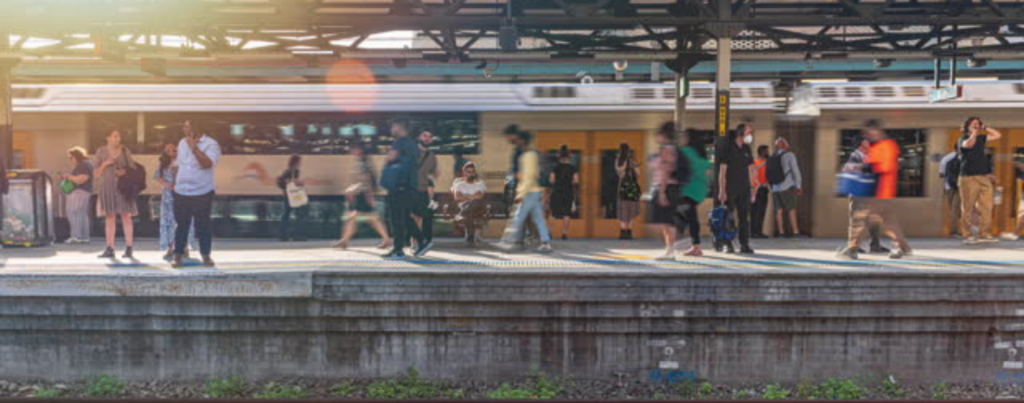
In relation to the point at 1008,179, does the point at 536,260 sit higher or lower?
lower

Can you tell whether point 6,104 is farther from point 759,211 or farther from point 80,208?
point 759,211

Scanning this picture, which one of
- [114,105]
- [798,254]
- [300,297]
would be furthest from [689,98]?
[114,105]

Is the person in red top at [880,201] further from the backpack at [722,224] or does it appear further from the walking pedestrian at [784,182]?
the walking pedestrian at [784,182]

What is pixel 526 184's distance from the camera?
830 cm

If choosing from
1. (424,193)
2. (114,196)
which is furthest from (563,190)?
(114,196)

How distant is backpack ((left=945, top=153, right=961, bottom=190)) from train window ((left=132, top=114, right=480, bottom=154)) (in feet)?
23.9

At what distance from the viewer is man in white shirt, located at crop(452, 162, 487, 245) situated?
9195mm

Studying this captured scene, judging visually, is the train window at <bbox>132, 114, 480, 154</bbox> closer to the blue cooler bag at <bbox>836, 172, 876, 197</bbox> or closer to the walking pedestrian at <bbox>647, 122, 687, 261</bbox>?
the walking pedestrian at <bbox>647, 122, 687, 261</bbox>

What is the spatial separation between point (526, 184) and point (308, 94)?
171 inches

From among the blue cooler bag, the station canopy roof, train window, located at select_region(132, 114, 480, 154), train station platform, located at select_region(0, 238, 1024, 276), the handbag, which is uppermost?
the station canopy roof

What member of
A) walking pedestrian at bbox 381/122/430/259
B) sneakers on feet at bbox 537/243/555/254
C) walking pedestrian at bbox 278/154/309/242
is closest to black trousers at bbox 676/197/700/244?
sneakers on feet at bbox 537/243/555/254

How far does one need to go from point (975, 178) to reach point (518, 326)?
21.5ft

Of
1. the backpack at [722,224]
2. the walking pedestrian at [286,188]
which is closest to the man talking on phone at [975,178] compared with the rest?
the backpack at [722,224]

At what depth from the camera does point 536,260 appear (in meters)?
7.73
